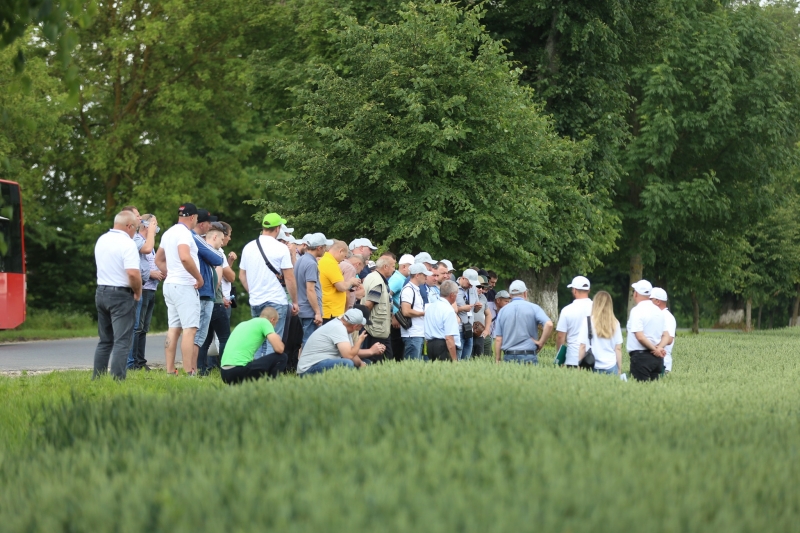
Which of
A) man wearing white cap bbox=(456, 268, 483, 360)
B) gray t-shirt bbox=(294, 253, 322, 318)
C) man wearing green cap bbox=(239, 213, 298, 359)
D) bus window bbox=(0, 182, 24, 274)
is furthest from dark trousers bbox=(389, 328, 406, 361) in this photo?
bus window bbox=(0, 182, 24, 274)

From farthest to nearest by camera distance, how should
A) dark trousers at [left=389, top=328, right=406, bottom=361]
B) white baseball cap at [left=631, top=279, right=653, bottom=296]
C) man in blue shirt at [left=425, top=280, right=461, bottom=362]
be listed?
dark trousers at [left=389, top=328, right=406, bottom=361] → man in blue shirt at [left=425, top=280, right=461, bottom=362] → white baseball cap at [left=631, top=279, right=653, bottom=296]

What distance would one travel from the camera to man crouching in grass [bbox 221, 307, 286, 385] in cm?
1129

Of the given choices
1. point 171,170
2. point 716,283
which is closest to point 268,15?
point 171,170

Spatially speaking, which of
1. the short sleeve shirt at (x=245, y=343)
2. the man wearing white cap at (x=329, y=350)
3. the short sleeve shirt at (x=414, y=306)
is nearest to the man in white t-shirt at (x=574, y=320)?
the short sleeve shirt at (x=414, y=306)

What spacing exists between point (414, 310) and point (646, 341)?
3230 mm

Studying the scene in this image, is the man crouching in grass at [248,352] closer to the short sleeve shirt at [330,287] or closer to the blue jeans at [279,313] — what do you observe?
the blue jeans at [279,313]

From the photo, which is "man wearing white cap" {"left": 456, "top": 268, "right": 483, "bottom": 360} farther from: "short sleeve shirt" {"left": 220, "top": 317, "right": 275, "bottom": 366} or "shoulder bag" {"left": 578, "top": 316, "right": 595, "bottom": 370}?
"short sleeve shirt" {"left": 220, "top": 317, "right": 275, "bottom": 366}

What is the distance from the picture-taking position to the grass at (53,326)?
2909 centimetres

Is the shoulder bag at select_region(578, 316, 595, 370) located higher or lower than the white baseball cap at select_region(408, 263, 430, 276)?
lower

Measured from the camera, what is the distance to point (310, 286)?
44.1 feet

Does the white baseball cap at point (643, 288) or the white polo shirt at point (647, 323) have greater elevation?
the white baseball cap at point (643, 288)

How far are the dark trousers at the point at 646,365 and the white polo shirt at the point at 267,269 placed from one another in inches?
178

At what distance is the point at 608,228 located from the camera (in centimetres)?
3262

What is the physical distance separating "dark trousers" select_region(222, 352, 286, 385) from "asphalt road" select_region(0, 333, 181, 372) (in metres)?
6.41
